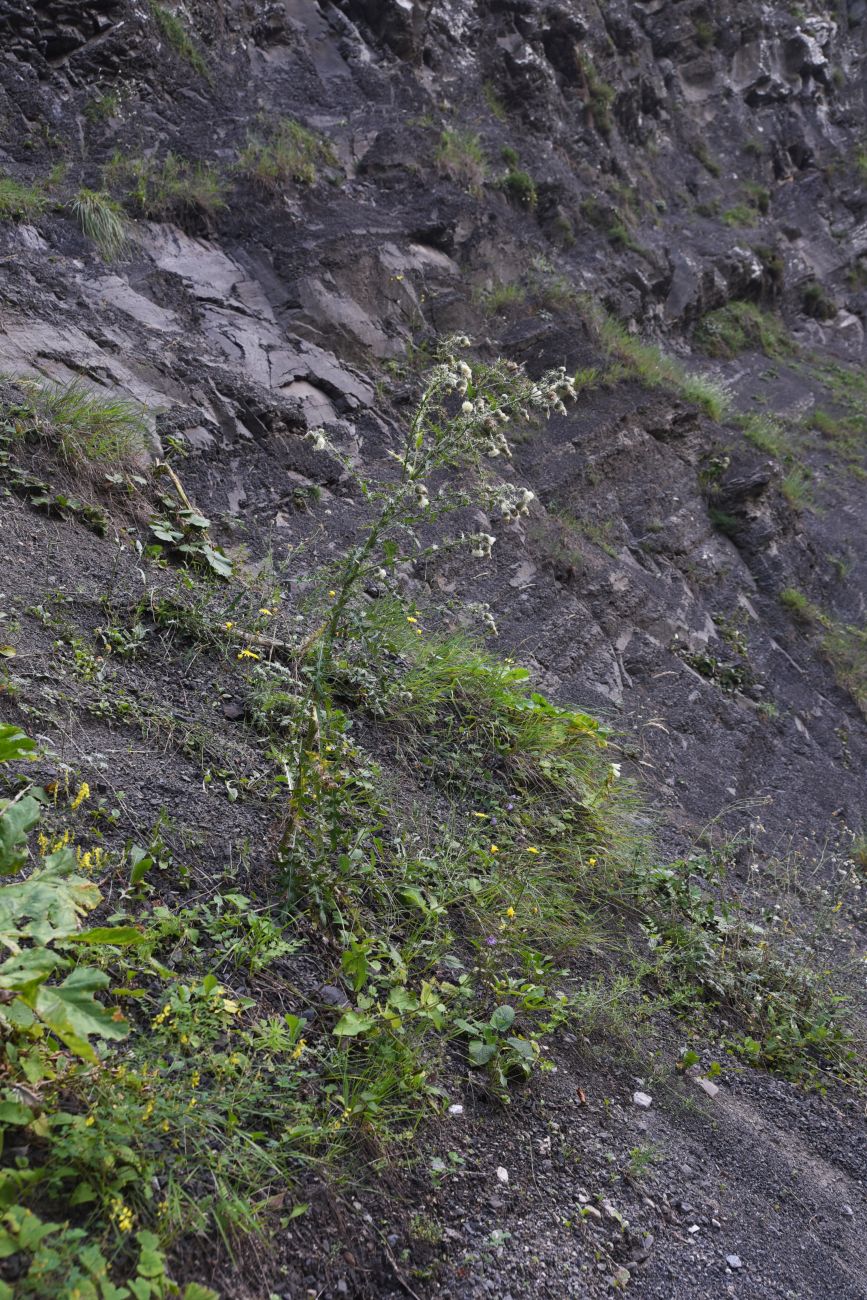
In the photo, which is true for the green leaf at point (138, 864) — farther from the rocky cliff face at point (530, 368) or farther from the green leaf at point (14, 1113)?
the green leaf at point (14, 1113)

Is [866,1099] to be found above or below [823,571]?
below

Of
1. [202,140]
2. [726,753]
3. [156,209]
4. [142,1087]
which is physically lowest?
[726,753]

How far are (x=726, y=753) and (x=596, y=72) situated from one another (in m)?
9.13

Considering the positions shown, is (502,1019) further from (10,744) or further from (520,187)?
(520,187)

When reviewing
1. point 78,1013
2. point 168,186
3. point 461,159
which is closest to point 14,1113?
point 78,1013

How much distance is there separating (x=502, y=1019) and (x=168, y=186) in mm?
6102

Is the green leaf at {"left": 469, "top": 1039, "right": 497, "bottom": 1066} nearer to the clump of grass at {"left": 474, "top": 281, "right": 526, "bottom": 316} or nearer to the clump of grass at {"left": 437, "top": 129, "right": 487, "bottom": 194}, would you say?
the clump of grass at {"left": 474, "top": 281, "right": 526, "bottom": 316}

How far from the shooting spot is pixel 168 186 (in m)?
6.26

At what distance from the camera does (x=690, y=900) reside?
151 inches

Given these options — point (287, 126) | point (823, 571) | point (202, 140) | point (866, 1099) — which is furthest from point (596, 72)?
point (866, 1099)

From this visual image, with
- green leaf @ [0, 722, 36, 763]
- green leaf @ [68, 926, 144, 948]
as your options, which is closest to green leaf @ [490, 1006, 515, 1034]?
green leaf @ [68, 926, 144, 948]

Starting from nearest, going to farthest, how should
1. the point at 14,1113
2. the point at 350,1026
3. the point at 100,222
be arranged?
the point at 14,1113, the point at 350,1026, the point at 100,222

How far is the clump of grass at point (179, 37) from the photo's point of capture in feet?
22.9

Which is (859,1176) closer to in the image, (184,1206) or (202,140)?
(184,1206)
